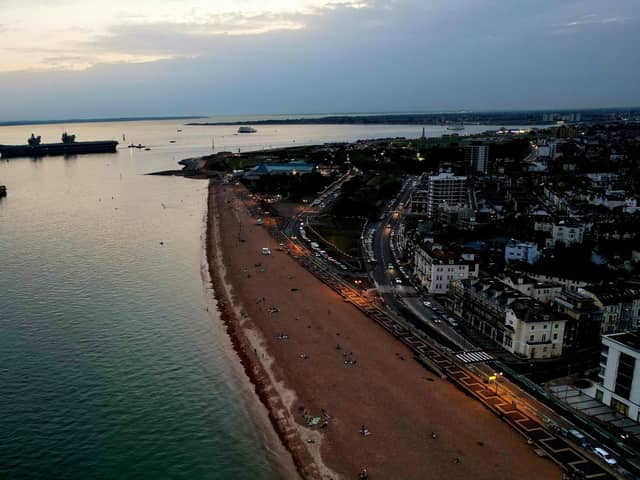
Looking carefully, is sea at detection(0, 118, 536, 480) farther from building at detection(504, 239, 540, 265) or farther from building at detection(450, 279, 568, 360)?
building at detection(504, 239, 540, 265)

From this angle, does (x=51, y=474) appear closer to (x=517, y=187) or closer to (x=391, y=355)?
(x=391, y=355)

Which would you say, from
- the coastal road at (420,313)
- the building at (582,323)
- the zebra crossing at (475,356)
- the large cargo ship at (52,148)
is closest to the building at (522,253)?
the coastal road at (420,313)

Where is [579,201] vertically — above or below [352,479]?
above

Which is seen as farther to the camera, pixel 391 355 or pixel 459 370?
pixel 391 355

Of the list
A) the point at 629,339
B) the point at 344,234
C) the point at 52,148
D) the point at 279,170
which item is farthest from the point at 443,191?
the point at 52,148

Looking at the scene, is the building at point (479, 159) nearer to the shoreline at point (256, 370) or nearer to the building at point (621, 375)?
the shoreline at point (256, 370)

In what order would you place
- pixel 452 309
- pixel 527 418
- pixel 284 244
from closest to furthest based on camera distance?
pixel 527 418 < pixel 452 309 < pixel 284 244

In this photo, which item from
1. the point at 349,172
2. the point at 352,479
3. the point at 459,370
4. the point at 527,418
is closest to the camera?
the point at 352,479

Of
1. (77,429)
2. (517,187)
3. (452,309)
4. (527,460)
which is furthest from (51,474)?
(517,187)
